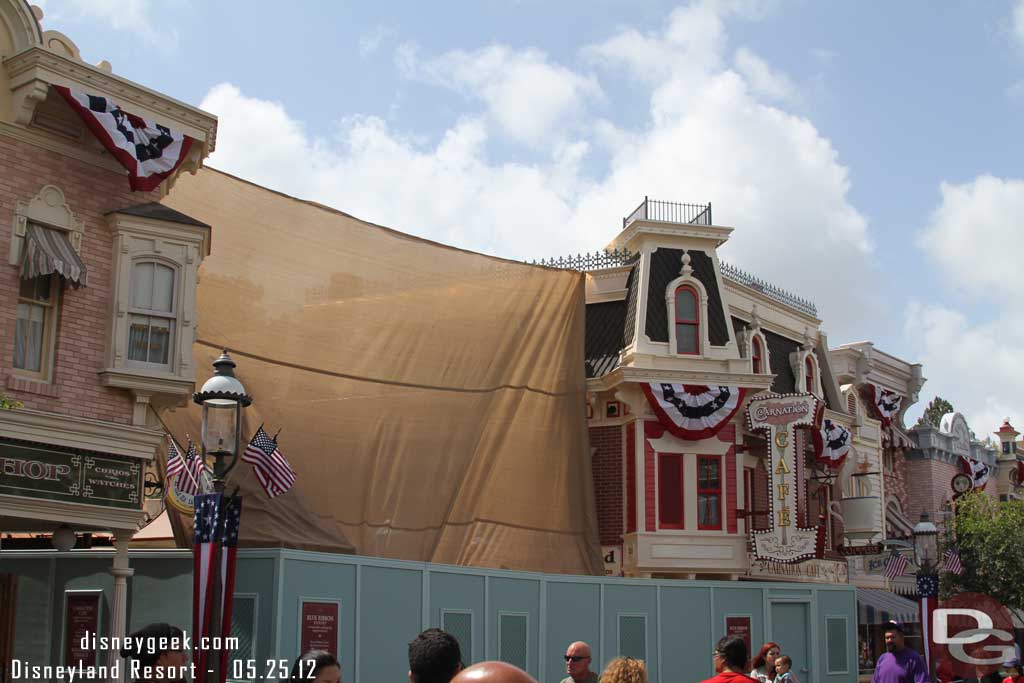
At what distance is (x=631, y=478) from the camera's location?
29562 millimetres

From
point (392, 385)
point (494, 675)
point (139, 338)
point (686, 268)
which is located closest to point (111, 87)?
point (139, 338)

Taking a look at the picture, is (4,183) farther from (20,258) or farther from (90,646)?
(90,646)

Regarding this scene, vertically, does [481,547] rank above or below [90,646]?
above

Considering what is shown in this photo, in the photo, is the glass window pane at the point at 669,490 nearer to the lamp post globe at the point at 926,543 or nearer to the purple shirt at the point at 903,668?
the lamp post globe at the point at 926,543

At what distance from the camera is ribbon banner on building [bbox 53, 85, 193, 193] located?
17406 mm

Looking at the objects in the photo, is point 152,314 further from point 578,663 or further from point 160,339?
point 578,663

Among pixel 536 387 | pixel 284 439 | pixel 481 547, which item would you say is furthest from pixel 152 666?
pixel 536 387

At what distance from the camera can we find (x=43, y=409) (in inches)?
663

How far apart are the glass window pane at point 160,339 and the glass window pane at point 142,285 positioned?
29 centimetres

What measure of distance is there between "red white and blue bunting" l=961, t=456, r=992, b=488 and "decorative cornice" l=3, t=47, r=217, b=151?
3611 cm

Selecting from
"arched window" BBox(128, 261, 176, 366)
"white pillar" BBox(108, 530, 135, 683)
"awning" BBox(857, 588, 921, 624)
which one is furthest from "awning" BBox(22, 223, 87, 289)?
"awning" BBox(857, 588, 921, 624)

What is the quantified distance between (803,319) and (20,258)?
25208 mm

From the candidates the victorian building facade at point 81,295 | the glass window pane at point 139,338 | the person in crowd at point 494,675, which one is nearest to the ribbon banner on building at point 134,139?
the victorian building facade at point 81,295

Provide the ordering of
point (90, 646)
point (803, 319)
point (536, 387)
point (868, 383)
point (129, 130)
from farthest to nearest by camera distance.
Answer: point (868, 383), point (803, 319), point (536, 387), point (90, 646), point (129, 130)
